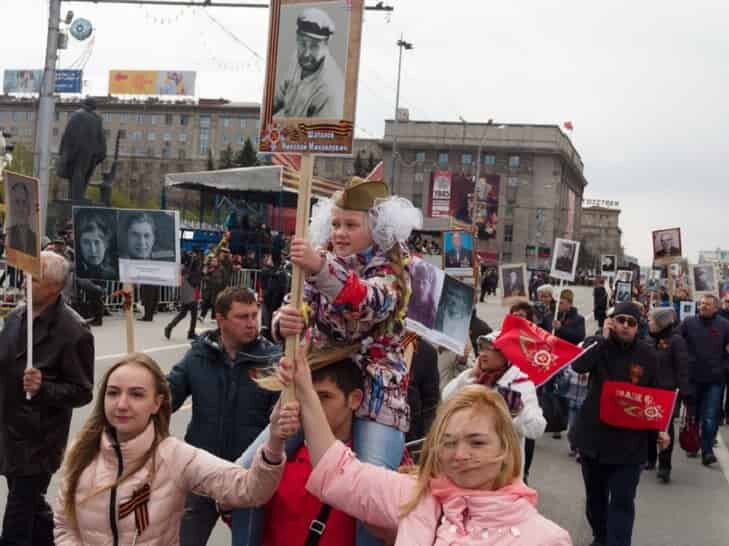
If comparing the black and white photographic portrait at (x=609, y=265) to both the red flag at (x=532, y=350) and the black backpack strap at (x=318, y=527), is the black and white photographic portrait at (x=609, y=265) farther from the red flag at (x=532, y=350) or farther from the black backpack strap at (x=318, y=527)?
the black backpack strap at (x=318, y=527)

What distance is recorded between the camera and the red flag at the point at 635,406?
6184 mm

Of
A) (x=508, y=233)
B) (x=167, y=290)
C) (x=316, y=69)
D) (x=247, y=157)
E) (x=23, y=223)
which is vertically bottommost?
(x=167, y=290)

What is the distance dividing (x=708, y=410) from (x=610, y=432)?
493 cm

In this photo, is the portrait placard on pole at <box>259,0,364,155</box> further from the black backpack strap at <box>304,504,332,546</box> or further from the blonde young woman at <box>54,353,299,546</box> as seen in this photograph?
the black backpack strap at <box>304,504,332,546</box>

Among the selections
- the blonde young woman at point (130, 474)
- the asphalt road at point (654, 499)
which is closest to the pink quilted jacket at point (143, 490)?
the blonde young woman at point (130, 474)

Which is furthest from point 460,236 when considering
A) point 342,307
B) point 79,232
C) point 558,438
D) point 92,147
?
point 92,147

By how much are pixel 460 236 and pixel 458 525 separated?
10.5 meters

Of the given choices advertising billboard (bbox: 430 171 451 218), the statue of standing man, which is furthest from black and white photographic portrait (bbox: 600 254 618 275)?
advertising billboard (bbox: 430 171 451 218)

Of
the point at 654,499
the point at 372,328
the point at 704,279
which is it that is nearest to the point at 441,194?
the point at 704,279

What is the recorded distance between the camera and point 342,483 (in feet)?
8.64

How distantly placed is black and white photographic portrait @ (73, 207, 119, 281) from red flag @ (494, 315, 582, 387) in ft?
7.75

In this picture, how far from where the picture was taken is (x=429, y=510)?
244 cm

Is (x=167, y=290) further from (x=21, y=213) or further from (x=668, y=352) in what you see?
(x=21, y=213)

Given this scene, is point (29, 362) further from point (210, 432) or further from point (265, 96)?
point (265, 96)
